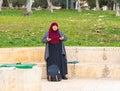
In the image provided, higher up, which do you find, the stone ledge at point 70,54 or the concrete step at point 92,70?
the stone ledge at point 70,54

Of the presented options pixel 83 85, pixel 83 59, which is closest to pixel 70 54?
pixel 83 59

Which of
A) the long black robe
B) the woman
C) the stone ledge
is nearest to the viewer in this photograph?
the woman

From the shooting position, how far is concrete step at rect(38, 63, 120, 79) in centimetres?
1309

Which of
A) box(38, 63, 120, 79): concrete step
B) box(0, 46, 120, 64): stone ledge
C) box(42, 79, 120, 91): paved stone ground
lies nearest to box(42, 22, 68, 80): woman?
box(38, 63, 120, 79): concrete step

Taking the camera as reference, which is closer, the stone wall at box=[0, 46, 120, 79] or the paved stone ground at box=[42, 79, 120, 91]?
the paved stone ground at box=[42, 79, 120, 91]

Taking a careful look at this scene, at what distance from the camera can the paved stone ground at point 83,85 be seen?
458 inches

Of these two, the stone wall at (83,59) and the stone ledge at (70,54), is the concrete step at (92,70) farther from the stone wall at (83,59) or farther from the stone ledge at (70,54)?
the stone ledge at (70,54)

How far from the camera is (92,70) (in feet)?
43.1

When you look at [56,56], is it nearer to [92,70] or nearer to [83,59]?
[92,70]

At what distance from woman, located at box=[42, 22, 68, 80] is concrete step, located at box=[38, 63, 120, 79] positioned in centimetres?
25

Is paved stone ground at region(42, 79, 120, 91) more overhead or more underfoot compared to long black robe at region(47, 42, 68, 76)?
more underfoot

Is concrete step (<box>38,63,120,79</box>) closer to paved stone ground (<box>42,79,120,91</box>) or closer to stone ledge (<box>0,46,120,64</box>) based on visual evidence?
paved stone ground (<box>42,79,120,91</box>)

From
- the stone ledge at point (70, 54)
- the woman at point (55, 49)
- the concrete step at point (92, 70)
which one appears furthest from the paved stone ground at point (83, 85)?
the stone ledge at point (70, 54)

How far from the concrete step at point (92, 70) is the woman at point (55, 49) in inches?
9.7
